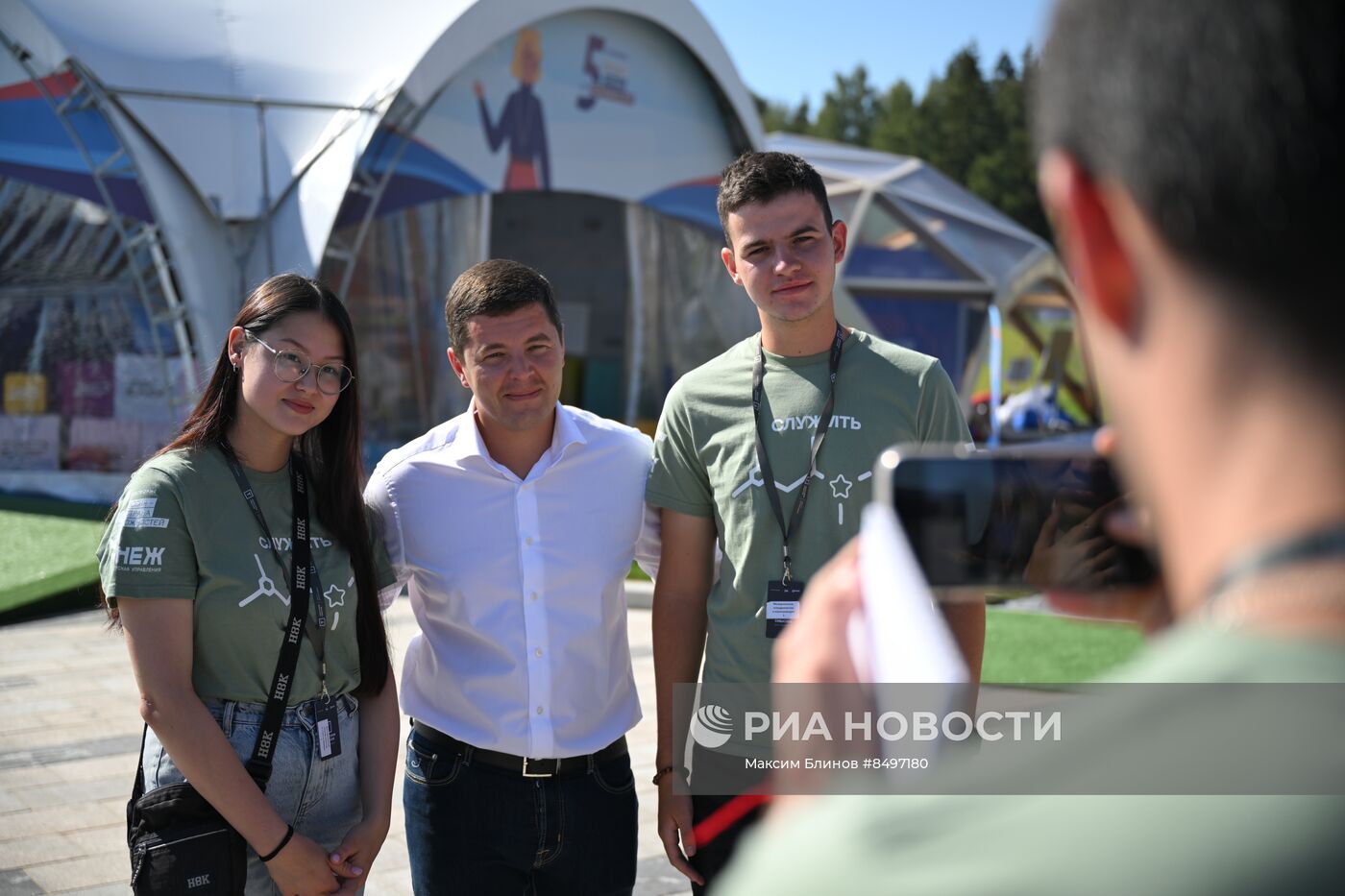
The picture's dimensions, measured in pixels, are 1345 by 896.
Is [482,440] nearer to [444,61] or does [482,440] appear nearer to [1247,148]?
[1247,148]

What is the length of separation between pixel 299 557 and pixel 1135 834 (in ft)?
8.53

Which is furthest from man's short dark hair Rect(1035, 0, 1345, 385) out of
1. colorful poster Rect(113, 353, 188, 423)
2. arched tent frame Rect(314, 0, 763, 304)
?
arched tent frame Rect(314, 0, 763, 304)

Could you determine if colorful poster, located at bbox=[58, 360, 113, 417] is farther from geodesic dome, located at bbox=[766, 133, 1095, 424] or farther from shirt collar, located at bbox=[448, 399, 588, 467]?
shirt collar, located at bbox=[448, 399, 588, 467]

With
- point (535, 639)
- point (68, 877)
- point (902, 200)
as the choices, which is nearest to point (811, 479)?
point (535, 639)

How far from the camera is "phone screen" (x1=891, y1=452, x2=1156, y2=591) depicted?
113 centimetres

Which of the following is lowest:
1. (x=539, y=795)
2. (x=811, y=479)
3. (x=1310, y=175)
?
(x=539, y=795)

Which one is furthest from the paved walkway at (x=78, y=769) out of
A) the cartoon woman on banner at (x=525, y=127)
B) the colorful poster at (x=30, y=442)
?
the cartoon woman on banner at (x=525, y=127)

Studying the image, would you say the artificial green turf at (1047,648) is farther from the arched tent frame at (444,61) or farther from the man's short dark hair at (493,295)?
the arched tent frame at (444,61)

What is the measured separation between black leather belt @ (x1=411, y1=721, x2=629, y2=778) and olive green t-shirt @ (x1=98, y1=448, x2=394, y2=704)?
33 cm

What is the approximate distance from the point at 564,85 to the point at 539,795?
1659cm

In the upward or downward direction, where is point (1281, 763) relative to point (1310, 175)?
downward

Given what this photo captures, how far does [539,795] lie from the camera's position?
3031 mm

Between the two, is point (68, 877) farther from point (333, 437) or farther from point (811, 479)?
point (811, 479)

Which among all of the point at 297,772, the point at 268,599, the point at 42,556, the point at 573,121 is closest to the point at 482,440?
the point at 268,599
